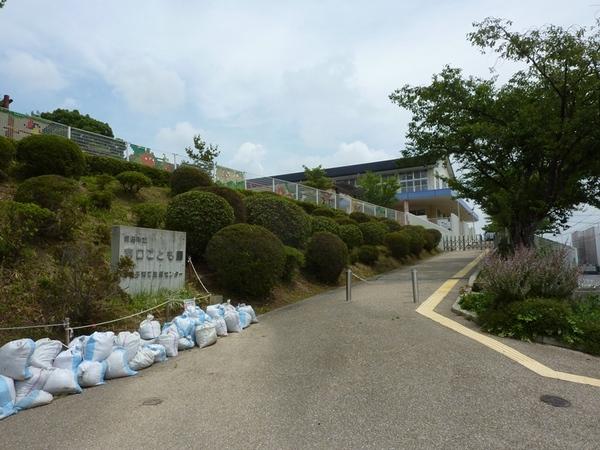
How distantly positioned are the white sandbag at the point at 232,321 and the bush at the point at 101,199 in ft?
21.4

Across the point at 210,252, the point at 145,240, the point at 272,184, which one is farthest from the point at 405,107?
the point at 145,240

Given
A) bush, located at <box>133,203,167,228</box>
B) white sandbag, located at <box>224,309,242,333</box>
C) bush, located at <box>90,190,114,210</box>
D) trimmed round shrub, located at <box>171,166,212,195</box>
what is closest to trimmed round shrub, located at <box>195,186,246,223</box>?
bush, located at <box>133,203,167,228</box>

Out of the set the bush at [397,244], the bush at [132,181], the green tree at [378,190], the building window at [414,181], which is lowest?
the bush at [397,244]

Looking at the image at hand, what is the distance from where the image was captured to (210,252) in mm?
11070

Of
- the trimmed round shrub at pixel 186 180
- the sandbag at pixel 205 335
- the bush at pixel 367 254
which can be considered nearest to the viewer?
the sandbag at pixel 205 335

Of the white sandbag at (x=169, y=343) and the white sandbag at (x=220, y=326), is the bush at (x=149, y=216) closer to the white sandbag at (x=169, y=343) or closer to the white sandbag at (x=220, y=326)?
the white sandbag at (x=220, y=326)

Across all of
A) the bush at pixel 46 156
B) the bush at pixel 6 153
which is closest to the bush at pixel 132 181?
the bush at pixel 46 156

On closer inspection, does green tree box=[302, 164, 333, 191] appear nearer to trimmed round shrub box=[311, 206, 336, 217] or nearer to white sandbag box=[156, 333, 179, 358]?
trimmed round shrub box=[311, 206, 336, 217]

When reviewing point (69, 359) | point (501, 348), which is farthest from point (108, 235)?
point (501, 348)

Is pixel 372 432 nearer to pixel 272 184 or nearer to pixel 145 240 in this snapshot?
pixel 145 240

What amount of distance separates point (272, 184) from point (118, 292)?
19635 mm

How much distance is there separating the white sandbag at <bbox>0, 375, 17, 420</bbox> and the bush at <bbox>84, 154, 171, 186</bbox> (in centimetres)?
1274

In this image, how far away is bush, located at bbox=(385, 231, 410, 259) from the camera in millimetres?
24891

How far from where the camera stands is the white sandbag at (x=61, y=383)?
18.0ft
